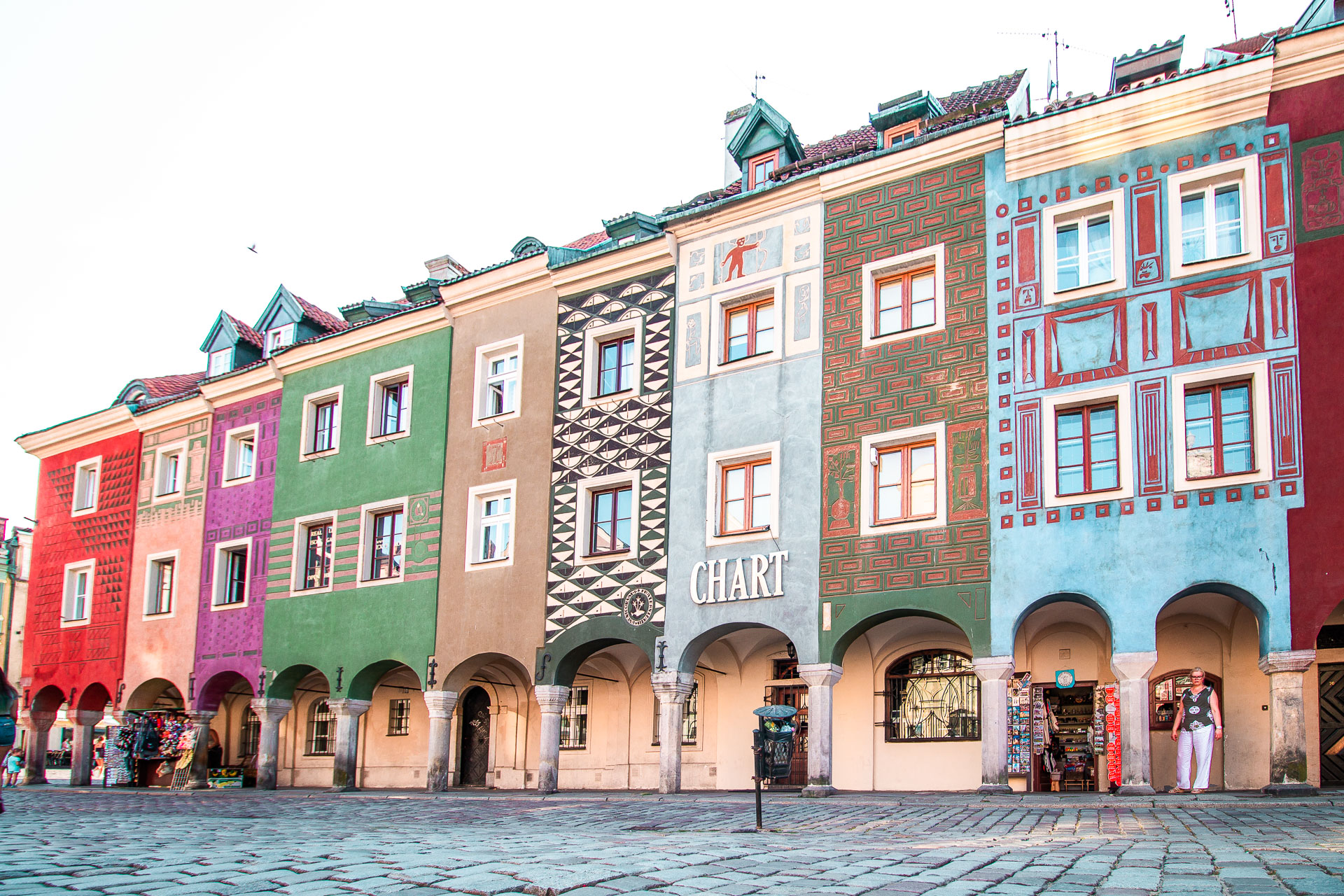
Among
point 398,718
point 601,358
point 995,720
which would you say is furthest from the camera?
point 398,718

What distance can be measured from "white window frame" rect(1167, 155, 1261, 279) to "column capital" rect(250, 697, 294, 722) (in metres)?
21.0

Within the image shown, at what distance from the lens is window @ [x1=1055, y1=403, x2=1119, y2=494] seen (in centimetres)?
1812

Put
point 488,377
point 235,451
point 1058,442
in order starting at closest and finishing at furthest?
point 1058,442 → point 488,377 → point 235,451

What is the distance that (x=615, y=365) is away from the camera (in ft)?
81.2

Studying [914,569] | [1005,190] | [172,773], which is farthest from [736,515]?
[172,773]

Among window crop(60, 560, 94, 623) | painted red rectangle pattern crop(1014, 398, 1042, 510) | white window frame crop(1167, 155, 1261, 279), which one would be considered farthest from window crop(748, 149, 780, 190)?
window crop(60, 560, 94, 623)

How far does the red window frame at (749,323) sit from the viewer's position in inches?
885

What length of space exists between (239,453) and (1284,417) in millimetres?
24201

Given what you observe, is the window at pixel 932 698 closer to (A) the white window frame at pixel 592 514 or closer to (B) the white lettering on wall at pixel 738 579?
(B) the white lettering on wall at pixel 738 579

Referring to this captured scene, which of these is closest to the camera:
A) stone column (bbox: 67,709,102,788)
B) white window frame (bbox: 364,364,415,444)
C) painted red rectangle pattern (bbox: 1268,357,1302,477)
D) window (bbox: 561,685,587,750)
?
painted red rectangle pattern (bbox: 1268,357,1302,477)

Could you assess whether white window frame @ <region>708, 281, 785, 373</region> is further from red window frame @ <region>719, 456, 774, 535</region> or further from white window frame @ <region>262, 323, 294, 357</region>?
white window frame @ <region>262, 323, 294, 357</region>

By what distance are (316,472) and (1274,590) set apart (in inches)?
809

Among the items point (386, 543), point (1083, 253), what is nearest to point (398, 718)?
point (386, 543)

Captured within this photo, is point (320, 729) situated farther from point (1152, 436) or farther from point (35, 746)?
point (1152, 436)
